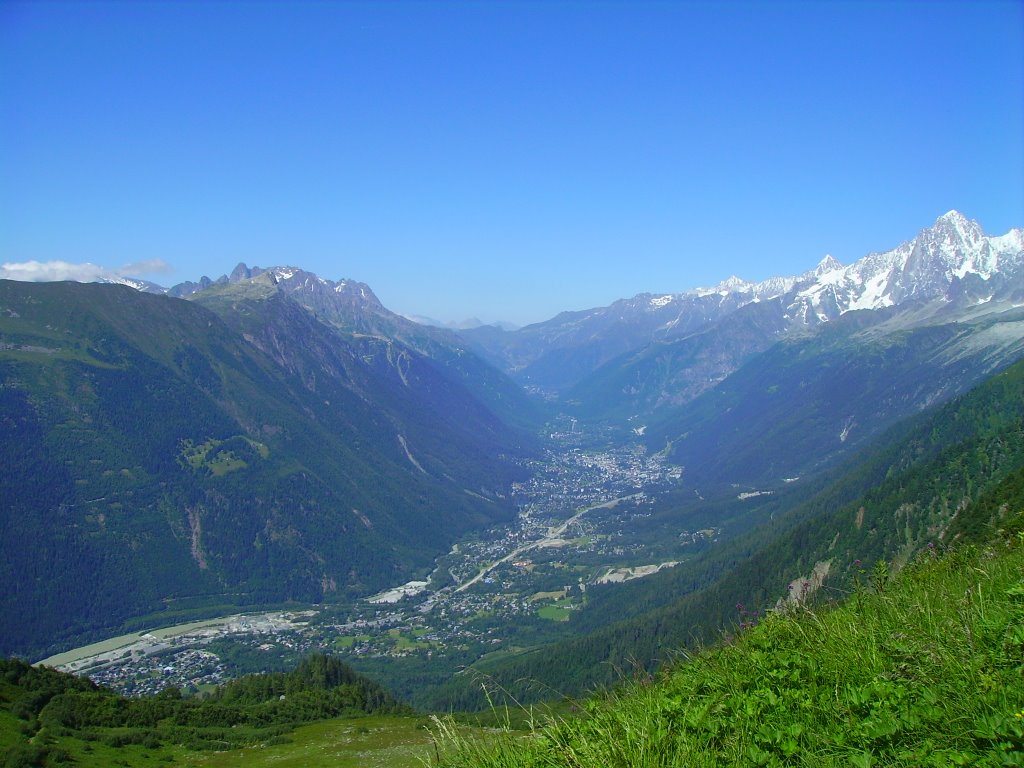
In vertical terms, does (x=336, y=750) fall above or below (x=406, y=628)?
above

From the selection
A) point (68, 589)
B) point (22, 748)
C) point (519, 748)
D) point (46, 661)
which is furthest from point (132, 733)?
point (68, 589)

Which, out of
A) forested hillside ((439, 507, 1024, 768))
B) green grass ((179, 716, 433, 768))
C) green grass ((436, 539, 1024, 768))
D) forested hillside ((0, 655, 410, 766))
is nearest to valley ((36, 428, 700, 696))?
forested hillside ((0, 655, 410, 766))

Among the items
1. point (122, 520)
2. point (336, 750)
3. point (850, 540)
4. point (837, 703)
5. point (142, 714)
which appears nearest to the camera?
point (837, 703)

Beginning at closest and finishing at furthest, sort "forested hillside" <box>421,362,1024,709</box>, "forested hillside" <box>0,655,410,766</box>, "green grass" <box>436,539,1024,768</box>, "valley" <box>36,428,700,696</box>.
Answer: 1. "green grass" <box>436,539,1024,768</box>
2. "forested hillside" <box>0,655,410,766</box>
3. "forested hillside" <box>421,362,1024,709</box>
4. "valley" <box>36,428,700,696</box>

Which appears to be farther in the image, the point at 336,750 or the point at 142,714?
the point at 142,714

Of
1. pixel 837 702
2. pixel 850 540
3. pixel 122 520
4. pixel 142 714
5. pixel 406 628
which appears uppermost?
pixel 837 702

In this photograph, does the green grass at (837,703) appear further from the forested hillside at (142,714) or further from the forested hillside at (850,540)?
the forested hillside at (850,540)

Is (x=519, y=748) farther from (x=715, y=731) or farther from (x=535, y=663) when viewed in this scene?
(x=535, y=663)

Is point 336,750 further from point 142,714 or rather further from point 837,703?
point 837,703

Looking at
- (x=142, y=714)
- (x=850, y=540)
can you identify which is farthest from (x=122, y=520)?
(x=850, y=540)

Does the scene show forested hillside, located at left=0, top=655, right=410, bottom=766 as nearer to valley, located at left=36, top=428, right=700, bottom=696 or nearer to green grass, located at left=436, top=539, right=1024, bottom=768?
green grass, located at left=436, top=539, right=1024, bottom=768
